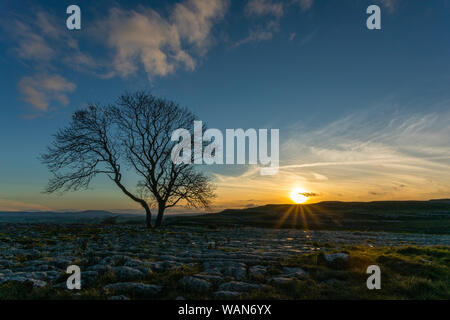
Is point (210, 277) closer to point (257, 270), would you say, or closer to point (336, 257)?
point (257, 270)

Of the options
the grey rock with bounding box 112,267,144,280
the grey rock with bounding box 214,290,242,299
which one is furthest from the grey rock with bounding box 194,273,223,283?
the grey rock with bounding box 112,267,144,280

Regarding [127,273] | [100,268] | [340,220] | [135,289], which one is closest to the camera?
[135,289]

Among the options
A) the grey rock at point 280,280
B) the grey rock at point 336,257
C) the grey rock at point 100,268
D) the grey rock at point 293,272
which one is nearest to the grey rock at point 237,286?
the grey rock at point 280,280

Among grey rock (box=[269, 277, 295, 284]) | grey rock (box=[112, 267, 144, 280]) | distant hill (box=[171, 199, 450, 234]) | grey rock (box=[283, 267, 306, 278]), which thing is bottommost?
distant hill (box=[171, 199, 450, 234])

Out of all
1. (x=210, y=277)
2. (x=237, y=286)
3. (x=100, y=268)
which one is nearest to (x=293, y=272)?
(x=237, y=286)

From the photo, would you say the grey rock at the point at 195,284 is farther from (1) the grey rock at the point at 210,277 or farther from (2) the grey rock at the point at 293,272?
(2) the grey rock at the point at 293,272

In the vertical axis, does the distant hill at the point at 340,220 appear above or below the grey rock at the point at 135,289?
below

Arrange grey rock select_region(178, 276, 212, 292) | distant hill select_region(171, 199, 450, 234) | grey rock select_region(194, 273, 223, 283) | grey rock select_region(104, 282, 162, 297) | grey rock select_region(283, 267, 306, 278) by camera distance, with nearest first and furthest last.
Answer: grey rock select_region(104, 282, 162, 297) < grey rock select_region(178, 276, 212, 292) < grey rock select_region(194, 273, 223, 283) < grey rock select_region(283, 267, 306, 278) < distant hill select_region(171, 199, 450, 234)

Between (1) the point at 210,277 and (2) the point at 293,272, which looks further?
(2) the point at 293,272

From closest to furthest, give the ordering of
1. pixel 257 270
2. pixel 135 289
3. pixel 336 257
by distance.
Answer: pixel 135 289 → pixel 257 270 → pixel 336 257

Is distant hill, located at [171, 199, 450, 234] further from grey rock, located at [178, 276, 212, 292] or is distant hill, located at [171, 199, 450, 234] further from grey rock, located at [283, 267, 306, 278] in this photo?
grey rock, located at [178, 276, 212, 292]
